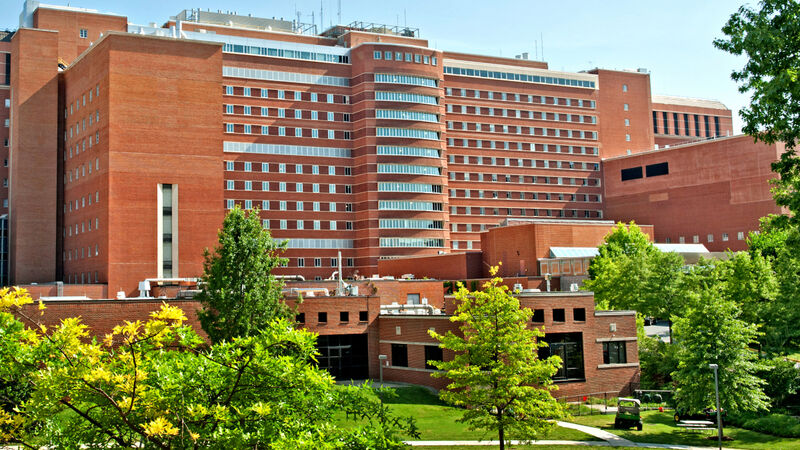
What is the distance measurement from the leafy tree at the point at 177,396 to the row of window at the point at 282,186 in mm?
100064

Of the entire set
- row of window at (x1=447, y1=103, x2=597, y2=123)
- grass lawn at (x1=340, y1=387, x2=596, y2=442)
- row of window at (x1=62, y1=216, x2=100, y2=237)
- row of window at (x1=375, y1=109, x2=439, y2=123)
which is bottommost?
grass lawn at (x1=340, y1=387, x2=596, y2=442)

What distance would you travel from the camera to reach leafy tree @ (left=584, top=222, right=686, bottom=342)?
67.9 metres

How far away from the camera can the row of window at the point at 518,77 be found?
5413 inches

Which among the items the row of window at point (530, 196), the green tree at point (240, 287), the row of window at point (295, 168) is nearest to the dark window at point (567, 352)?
the green tree at point (240, 287)

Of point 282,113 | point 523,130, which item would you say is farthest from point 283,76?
point 523,130

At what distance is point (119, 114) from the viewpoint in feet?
312

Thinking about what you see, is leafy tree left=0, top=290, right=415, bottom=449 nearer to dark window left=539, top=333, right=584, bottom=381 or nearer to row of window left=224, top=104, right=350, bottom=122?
dark window left=539, top=333, right=584, bottom=381

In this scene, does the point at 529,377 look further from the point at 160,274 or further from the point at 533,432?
the point at 160,274

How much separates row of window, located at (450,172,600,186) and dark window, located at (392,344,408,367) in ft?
248

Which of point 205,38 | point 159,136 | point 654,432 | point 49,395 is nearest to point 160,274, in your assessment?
point 159,136

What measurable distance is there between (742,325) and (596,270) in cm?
3862

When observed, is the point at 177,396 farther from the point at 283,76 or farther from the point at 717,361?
the point at 283,76

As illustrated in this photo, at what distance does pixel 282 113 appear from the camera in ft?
395

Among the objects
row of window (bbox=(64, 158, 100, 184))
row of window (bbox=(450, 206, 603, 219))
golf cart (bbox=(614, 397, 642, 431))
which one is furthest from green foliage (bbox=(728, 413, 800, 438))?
row of window (bbox=(450, 206, 603, 219))
